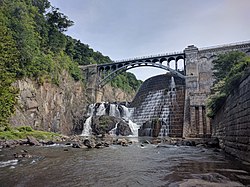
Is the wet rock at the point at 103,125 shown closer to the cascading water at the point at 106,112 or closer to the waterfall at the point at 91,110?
the cascading water at the point at 106,112

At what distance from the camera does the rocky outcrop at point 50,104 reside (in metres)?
30.4

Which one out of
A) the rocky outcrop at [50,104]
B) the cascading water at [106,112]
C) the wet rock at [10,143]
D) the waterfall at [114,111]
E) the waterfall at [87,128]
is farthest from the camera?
the waterfall at [114,111]

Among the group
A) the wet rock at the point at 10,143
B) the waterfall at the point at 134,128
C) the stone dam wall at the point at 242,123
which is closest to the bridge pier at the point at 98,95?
the waterfall at the point at 134,128

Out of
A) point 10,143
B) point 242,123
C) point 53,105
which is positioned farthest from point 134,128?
point 242,123

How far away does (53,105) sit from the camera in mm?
36875

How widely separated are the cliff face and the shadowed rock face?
35.0 ft

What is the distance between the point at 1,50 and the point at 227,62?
26.7 metres

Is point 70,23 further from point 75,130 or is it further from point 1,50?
point 1,50

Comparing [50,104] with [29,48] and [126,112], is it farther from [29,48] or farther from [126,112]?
[126,112]

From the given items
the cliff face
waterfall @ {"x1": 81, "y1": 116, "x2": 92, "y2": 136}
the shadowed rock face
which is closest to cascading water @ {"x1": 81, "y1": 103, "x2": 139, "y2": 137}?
waterfall @ {"x1": 81, "y1": 116, "x2": 92, "y2": 136}

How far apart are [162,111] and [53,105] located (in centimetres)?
1766

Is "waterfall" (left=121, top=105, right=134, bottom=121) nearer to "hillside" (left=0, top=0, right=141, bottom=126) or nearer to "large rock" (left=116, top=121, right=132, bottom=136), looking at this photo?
"large rock" (left=116, top=121, right=132, bottom=136)

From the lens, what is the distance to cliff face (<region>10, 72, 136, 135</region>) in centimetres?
3053

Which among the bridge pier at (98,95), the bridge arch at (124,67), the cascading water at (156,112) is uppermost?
the bridge arch at (124,67)
